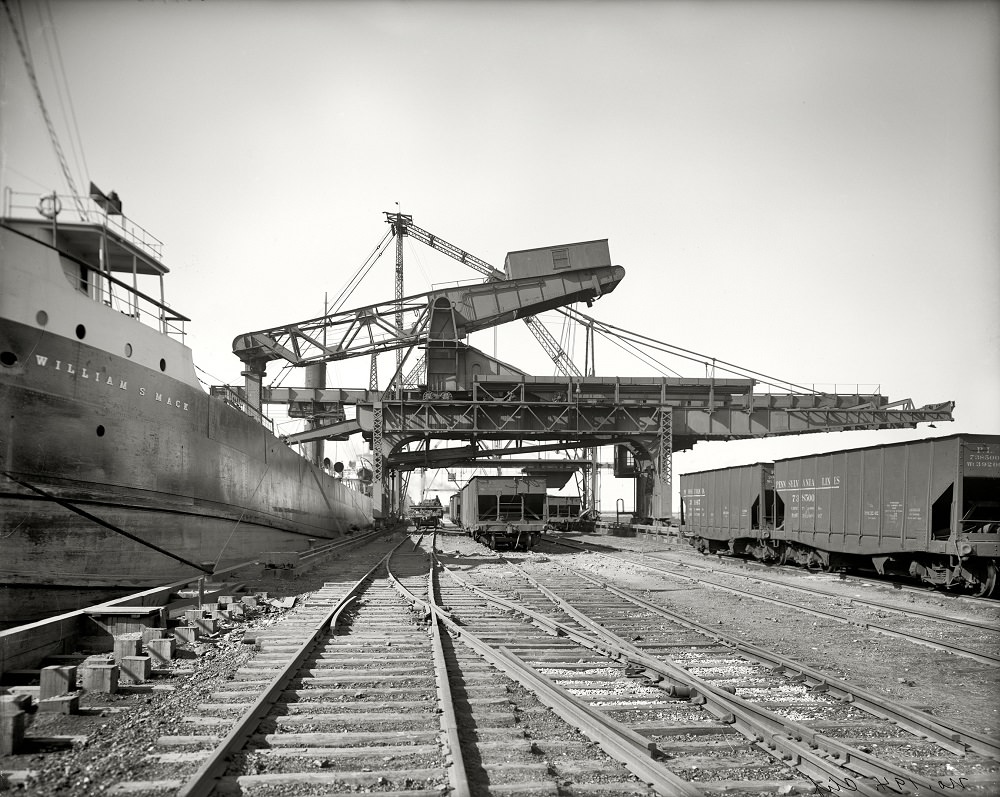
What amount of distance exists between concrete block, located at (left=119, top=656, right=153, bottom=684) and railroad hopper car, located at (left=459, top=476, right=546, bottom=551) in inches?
788

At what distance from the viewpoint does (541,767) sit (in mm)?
4406

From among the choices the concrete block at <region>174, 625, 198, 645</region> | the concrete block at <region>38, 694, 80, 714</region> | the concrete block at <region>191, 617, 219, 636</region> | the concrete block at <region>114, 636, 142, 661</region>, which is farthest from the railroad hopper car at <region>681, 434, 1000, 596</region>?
the concrete block at <region>38, 694, 80, 714</region>

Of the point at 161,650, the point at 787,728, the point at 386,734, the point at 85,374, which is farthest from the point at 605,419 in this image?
the point at 386,734

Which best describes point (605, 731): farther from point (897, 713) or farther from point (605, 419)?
point (605, 419)

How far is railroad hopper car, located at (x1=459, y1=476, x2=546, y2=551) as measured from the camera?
26.7 metres

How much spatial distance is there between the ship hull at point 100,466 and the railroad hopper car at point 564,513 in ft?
106

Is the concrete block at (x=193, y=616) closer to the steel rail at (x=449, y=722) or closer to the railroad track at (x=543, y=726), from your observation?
the railroad track at (x=543, y=726)

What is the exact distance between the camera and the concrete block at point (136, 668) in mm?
6570

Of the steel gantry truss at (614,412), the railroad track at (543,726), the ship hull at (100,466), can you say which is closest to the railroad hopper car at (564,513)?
the steel gantry truss at (614,412)

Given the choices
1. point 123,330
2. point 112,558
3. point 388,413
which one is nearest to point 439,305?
point 388,413

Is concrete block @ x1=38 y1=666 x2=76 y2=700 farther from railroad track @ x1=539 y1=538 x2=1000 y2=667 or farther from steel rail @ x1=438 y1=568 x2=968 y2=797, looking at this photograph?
railroad track @ x1=539 y1=538 x2=1000 y2=667

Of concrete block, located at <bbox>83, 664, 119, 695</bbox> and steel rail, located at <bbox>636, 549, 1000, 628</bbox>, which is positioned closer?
concrete block, located at <bbox>83, 664, 119, 695</bbox>

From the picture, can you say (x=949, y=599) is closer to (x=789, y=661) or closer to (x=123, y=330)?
(x=789, y=661)

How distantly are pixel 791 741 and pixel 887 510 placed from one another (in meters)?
12.3
